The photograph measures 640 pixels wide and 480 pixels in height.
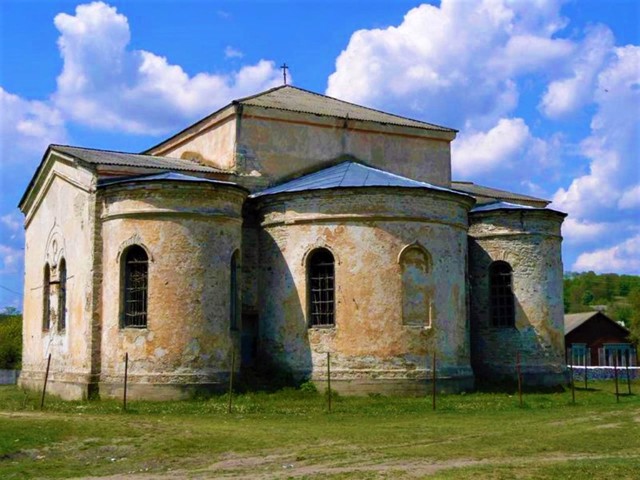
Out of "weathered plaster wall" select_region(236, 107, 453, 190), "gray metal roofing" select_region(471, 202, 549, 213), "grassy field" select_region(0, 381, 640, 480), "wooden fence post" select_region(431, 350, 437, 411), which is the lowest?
"grassy field" select_region(0, 381, 640, 480)

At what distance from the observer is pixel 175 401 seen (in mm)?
22047

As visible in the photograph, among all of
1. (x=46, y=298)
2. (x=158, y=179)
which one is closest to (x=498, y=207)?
(x=158, y=179)

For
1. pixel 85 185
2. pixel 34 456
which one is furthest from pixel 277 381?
pixel 34 456

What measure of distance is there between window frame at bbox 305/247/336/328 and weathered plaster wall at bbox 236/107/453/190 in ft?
13.3

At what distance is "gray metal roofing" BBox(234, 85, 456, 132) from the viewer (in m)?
28.8

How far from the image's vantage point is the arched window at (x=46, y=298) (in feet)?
91.5

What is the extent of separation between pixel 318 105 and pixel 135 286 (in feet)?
35.3

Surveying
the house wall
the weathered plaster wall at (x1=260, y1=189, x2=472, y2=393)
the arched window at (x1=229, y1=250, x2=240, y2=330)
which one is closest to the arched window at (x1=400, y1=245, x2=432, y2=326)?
the weathered plaster wall at (x1=260, y1=189, x2=472, y2=393)

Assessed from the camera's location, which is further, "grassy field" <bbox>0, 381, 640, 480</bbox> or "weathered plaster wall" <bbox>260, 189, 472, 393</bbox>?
"weathered plaster wall" <bbox>260, 189, 472, 393</bbox>

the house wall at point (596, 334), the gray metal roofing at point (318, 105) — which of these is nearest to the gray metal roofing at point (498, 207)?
the gray metal roofing at point (318, 105)

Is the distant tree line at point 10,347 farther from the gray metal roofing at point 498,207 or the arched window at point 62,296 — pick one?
the gray metal roofing at point 498,207

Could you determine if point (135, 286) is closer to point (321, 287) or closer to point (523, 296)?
point (321, 287)

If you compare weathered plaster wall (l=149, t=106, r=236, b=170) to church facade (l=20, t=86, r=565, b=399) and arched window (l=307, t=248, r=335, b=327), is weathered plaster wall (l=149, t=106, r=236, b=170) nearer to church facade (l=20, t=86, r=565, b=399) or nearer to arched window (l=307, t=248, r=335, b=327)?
church facade (l=20, t=86, r=565, b=399)

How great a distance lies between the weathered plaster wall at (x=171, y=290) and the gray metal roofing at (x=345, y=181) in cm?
266
